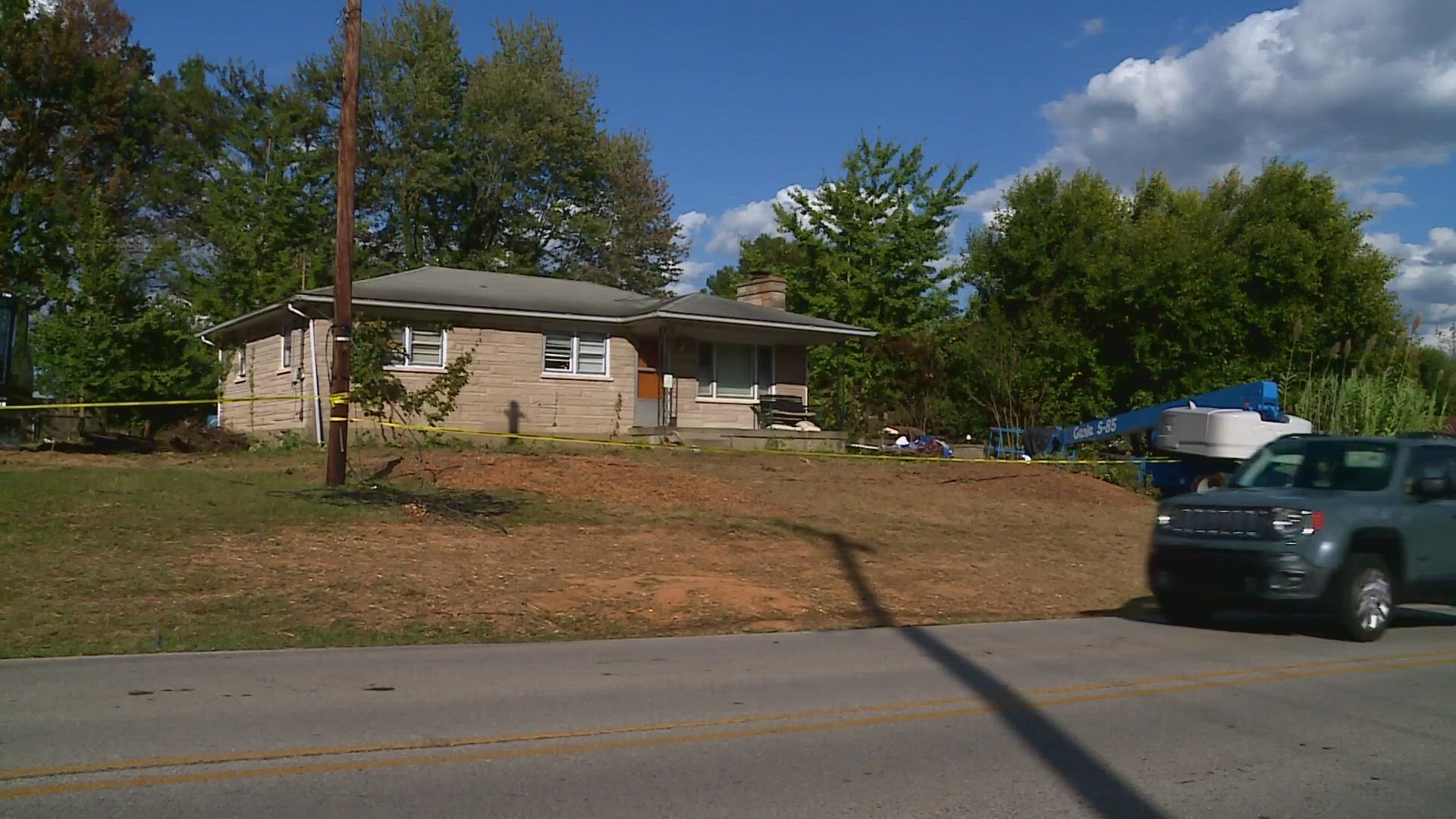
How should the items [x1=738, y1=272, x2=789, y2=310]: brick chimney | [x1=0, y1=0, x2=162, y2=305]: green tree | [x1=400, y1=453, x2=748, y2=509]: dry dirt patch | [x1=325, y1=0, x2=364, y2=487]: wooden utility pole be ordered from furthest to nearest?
[x1=0, y1=0, x2=162, y2=305]: green tree, [x1=738, y1=272, x2=789, y2=310]: brick chimney, [x1=400, y1=453, x2=748, y2=509]: dry dirt patch, [x1=325, y1=0, x2=364, y2=487]: wooden utility pole

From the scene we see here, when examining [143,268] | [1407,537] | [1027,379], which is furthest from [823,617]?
[143,268]

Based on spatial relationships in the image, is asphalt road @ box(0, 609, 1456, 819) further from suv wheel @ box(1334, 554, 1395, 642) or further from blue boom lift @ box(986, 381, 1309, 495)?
blue boom lift @ box(986, 381, 1309, 495)

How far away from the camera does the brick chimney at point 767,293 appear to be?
3362 cm

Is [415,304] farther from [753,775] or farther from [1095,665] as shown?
[753,775]

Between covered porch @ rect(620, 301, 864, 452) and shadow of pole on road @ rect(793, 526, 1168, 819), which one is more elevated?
covered porch @ rect(620, 301, 864, 452)

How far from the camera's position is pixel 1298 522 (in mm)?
11617

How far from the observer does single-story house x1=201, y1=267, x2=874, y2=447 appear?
26.4 meters

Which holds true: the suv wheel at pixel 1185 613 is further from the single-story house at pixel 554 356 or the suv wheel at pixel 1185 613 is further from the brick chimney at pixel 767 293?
the brick chimney at pixel 767 293

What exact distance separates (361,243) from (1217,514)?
4078 centimetres

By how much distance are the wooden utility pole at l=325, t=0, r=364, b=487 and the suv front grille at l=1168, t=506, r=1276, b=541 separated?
10418 mm

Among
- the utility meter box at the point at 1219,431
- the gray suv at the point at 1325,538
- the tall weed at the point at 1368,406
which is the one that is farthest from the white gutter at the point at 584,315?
the gray suv at the point at 1325,538

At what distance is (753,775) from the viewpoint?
690 cm

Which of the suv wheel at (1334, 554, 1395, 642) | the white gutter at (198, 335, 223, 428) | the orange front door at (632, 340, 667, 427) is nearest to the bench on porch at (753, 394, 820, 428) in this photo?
the orange front door at (632, 340, 667, 427)

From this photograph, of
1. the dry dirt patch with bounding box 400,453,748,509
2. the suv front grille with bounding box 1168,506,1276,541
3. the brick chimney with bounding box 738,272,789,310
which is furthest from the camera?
the brick chimney with bounding box 738,272,789,310
